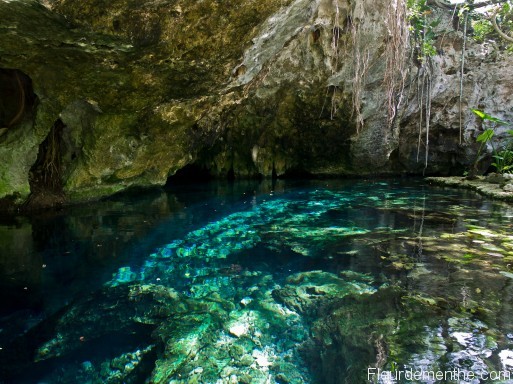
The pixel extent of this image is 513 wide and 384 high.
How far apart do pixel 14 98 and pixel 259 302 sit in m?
5.46

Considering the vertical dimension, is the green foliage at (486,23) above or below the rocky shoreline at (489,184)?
above

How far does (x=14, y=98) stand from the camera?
5.61 meters

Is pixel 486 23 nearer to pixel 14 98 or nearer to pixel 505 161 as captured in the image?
pixel 505 161

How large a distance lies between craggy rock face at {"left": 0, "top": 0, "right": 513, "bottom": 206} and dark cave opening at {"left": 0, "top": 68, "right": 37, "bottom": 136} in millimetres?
29

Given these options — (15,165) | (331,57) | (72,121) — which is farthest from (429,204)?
(15,165)

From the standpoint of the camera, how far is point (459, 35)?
10703 millimetres

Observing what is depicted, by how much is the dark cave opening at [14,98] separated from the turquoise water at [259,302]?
187 centimetres

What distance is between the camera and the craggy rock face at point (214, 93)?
430 cm

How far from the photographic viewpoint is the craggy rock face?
14.1ft

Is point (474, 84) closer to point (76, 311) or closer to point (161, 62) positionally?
point (161, 62)

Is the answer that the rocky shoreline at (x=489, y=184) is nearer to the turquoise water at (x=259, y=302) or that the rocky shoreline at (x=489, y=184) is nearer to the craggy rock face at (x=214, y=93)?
the craggy rock face at (x=214, y=93)

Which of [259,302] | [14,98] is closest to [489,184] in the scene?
[259,302]

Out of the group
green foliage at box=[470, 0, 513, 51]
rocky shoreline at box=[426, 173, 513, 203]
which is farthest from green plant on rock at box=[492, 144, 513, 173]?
green foliage at box=[470, 0, 513, 51]

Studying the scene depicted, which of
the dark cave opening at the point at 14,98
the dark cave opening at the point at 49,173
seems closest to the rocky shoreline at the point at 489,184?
the dark cave opening at the point at 49,173
